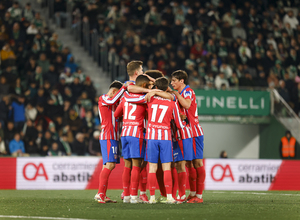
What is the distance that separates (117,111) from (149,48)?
10.5 m

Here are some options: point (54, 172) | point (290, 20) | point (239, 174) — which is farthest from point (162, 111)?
point (290, 20)

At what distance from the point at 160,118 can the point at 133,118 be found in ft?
1.64

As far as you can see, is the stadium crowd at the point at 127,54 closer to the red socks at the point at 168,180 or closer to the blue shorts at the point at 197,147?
the blue shorts at the point at 197,147

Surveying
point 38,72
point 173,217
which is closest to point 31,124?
→ point 38,72

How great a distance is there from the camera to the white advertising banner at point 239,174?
46.4 ft

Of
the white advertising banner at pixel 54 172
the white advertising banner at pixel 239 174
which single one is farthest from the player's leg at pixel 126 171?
the white advertising banner at pixel 239 174

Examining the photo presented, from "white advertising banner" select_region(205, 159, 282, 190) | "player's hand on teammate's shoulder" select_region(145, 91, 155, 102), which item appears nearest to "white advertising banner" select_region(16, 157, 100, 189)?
"white advertising banner" select_region(205, 159, 282, 190)

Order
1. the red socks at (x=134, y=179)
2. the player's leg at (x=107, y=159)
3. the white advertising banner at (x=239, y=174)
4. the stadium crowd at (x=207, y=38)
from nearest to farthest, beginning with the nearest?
the red socks at (x=134, y=179), the player's leg at (x=107, y=159), the white advertising banner at (x=239, y=174), the stadium crowd at (x=207, y=38)

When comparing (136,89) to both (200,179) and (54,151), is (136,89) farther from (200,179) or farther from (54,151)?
(54,151)

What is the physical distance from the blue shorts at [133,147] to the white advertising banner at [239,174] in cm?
576

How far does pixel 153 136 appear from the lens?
8.52 meters

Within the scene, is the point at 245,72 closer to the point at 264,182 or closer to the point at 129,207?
the point at 264,182

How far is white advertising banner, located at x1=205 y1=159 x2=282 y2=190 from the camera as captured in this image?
46.4ft

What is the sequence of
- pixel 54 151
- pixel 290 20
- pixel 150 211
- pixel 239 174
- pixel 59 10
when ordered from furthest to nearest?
pixel 290 20 < pixel 59 10 < pixel 54 151 < pixel 239 174 < pixel 150 211
